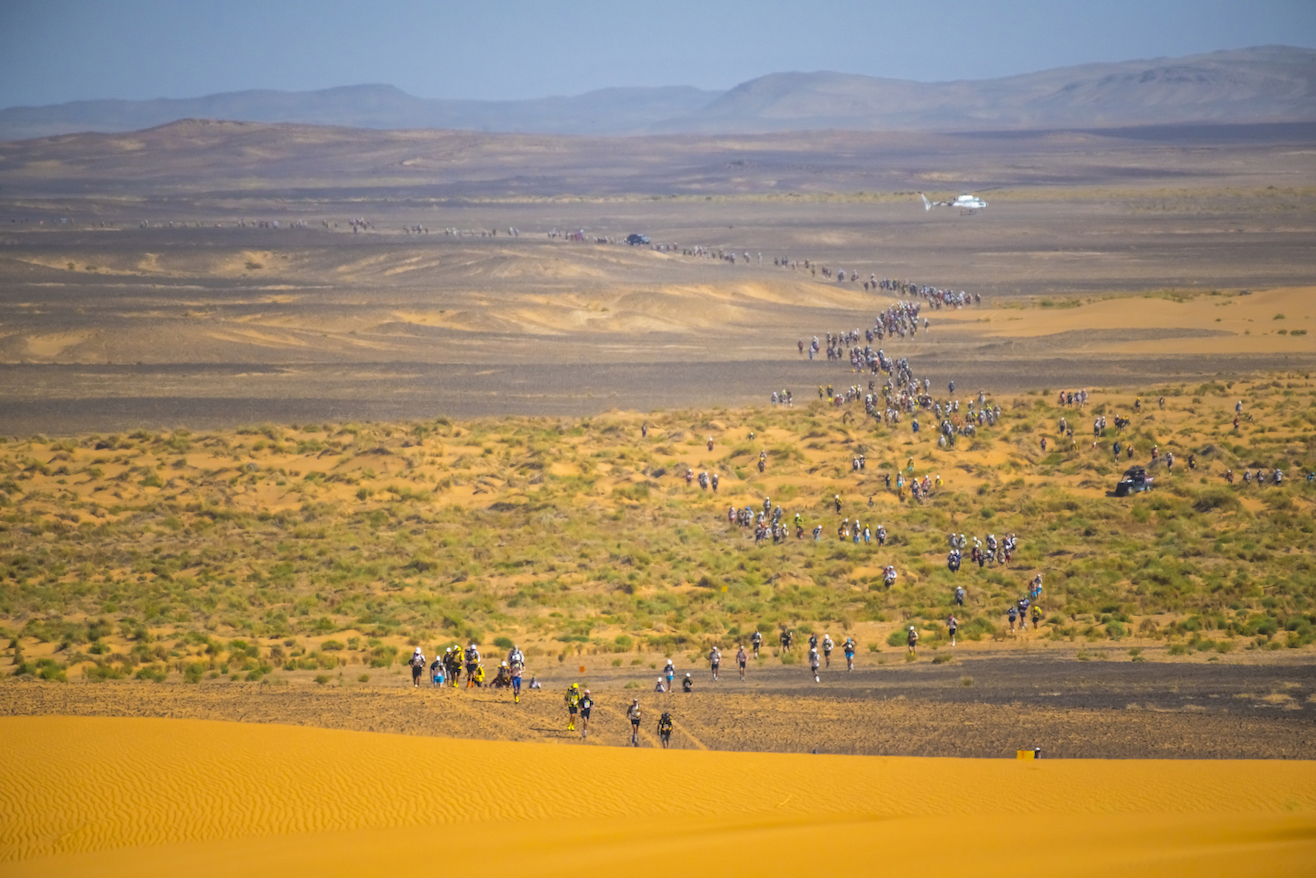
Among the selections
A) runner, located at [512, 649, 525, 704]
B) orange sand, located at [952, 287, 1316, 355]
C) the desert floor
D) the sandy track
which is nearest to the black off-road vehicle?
the desert floor

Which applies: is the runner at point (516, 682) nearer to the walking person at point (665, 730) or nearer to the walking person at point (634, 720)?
the walking person at point (634, 720)

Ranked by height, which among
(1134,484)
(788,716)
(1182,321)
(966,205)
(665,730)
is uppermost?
(966,205)

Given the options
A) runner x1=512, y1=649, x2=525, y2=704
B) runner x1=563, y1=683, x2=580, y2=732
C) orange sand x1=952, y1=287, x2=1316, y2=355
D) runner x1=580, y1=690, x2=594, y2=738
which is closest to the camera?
runner x1=580, y1=690, x2=594, y2=738

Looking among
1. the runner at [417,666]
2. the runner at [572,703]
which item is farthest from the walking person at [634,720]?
the runner at [417,666]

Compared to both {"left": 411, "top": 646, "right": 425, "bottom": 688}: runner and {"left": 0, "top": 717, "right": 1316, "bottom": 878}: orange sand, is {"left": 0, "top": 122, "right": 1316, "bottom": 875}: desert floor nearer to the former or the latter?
{"left": 0, "top": 717, "right": 1316, "bottom": 878}: orange sand

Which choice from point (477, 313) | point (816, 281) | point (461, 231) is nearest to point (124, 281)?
point (477, 313)

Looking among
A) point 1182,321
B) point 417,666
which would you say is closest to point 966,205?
point 1182,321

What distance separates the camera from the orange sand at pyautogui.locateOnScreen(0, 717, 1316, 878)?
12.2 m

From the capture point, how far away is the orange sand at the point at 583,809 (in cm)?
1225

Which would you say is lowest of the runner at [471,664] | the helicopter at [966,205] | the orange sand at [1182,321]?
the runner at [471,664]

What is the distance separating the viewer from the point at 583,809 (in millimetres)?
14852

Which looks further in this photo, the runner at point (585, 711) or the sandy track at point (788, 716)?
the runner at point (585, 711)

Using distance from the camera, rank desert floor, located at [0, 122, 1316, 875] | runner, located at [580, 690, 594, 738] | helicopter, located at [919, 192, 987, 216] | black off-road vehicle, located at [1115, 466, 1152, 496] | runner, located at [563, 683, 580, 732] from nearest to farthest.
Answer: desert floor, located at [0, 122, 1316, 875] < runner, located at [580, 690, 594, 738] < runner, located at [563, 683, 580, 732] < black off-road vehicle, located at [1115, 466, 1152, 496] < helicopter, located at [919, 192, 987, 216]

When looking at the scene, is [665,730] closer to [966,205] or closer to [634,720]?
[634,720]
